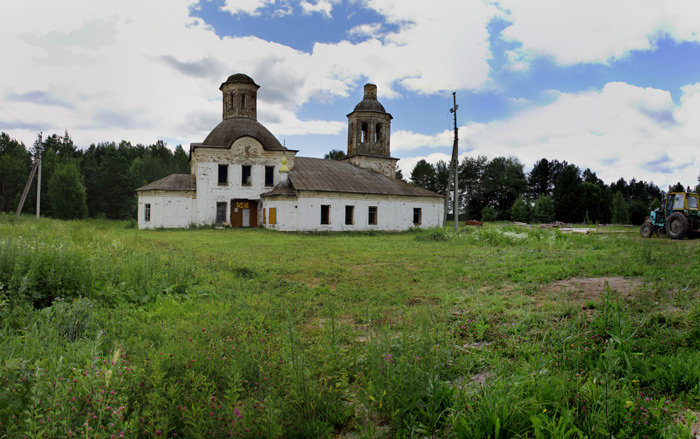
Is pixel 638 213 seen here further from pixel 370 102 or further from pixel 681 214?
pixel 681 214

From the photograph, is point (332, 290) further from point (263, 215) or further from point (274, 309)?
point (263, 215)

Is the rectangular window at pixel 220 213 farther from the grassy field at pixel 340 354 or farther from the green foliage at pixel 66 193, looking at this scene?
the green foliage at pixel 66 193

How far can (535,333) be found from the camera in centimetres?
442

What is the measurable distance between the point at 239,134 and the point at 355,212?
36.5 ft

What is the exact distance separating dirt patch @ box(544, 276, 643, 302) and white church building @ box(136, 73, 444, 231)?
70.7ft

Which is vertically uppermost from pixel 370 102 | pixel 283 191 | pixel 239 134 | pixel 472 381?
pixel 370 102

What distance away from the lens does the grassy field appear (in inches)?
104

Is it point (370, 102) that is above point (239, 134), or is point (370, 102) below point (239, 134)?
above

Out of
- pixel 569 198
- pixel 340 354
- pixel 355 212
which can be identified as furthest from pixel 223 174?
pixel 569 198

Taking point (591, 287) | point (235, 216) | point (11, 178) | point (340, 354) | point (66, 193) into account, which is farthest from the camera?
point (11, 178)

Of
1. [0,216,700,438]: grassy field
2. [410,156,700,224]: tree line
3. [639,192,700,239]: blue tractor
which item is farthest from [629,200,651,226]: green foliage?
[0,216,700,438]: grassy field

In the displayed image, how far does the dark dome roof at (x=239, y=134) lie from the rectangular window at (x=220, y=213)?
14.8ft

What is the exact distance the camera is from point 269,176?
31.5 metres

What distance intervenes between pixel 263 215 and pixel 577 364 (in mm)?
28001
